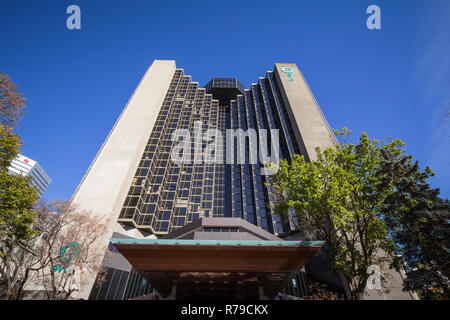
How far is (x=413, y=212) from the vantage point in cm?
1728

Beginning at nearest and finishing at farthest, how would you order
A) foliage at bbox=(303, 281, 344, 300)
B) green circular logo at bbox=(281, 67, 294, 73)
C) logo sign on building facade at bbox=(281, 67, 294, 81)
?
foliage at bbox=(303, 281, 344, 300)
logo sign on building facade at bbox=(281, 67, 294, 81)
green circular logo at bbox=(281, 67, 294, 73)

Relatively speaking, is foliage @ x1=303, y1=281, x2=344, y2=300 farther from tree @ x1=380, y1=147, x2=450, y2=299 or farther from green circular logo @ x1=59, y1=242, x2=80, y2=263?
green circular logo @ x1=59, y1=242, x2=80, y2=263

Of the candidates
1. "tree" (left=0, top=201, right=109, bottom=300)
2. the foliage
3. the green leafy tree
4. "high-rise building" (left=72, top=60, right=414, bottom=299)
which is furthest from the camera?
the foliage

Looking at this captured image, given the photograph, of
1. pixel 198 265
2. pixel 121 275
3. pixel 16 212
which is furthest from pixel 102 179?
pixel 198 265

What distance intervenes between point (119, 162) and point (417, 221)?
45860 millimetres

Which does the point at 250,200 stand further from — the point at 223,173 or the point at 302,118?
the point at 302,118

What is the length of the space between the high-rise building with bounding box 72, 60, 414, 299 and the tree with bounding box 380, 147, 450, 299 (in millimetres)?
7313

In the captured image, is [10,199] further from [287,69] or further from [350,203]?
[287,69]

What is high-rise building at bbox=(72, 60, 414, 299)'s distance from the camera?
17953 millimetres

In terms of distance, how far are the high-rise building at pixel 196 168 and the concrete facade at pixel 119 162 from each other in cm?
20

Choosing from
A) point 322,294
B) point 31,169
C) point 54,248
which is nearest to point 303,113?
point 322,294

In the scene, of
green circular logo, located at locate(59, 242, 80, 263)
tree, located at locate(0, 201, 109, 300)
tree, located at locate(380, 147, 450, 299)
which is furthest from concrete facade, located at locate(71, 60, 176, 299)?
tree, located at locate(380, 147, 450, 299)

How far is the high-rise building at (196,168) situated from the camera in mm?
17953

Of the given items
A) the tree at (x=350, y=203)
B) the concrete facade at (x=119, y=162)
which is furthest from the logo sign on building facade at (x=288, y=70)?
the tree at (x=350, y=203)
